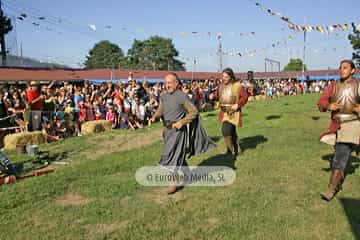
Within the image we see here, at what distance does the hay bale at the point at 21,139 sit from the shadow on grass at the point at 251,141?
5456 millimetres

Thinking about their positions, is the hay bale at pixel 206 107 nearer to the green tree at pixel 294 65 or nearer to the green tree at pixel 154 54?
the green tree at pixel 154 54

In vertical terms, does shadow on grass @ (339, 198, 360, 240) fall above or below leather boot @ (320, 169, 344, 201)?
below

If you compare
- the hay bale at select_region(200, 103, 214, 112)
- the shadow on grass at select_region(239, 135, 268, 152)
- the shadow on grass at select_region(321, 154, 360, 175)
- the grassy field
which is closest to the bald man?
the grassy field

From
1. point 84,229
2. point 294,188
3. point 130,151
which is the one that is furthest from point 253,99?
point 84,229

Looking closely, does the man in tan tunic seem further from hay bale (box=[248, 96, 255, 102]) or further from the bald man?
hay bale (box=[248, 96, 255, 102])

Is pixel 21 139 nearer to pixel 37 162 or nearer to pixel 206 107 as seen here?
pixel 37 162

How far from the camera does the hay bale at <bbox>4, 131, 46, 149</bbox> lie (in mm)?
9156

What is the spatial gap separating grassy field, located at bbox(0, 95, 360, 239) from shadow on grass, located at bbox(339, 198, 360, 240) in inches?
0.4

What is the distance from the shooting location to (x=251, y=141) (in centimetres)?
921

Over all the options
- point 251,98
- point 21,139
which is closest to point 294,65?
point 251,98

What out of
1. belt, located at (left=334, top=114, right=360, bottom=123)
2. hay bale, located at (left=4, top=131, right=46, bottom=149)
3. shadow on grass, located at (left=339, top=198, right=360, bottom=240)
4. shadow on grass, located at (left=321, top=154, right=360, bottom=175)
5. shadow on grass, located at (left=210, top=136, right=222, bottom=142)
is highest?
belt, located at (left=334, top=114, right=360, bottom=123)

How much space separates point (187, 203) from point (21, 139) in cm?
612

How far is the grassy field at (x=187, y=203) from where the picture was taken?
13.3ft

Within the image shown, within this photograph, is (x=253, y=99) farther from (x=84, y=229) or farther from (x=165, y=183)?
(x=84, y=229)
